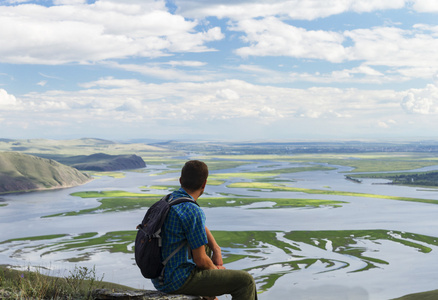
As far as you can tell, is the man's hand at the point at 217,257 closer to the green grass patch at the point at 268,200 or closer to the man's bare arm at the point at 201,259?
the man's bare arm at the point at 201,259

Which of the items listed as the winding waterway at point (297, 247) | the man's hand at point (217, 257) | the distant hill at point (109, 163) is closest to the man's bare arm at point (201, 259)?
the man's hand at point (217, 257)

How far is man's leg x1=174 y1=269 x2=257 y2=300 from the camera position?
6.61m

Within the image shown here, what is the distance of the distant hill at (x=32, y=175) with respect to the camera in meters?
89.4

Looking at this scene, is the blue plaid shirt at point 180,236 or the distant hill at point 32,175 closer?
the blue plaid shirt at point 180,236

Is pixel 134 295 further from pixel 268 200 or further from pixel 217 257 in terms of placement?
pixel 268 200

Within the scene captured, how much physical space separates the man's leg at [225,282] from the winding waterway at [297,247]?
62.6ft

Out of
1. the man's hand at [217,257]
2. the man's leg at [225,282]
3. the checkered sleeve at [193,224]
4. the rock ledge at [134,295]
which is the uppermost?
the checkered sleeve at [193,224]

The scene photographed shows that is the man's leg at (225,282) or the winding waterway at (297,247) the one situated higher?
the man's leg at (225,282)

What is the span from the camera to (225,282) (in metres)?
6.63

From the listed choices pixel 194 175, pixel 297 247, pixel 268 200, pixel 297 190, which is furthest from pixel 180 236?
pixel 297 190

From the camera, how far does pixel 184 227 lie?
247 inches

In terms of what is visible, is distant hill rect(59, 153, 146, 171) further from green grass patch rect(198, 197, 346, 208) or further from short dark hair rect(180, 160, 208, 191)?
short dark hair rect(180, 160, 208, 191)

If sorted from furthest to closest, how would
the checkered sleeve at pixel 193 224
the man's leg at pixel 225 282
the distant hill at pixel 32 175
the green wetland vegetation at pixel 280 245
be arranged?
1. the distant hill at pixel 32 175
2. the green wetland vegetation at pixel 280 245
3. the man's leg at pixel 225 282
4. the checkered sleeve at pixel 193 224

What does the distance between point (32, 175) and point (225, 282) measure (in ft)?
315
